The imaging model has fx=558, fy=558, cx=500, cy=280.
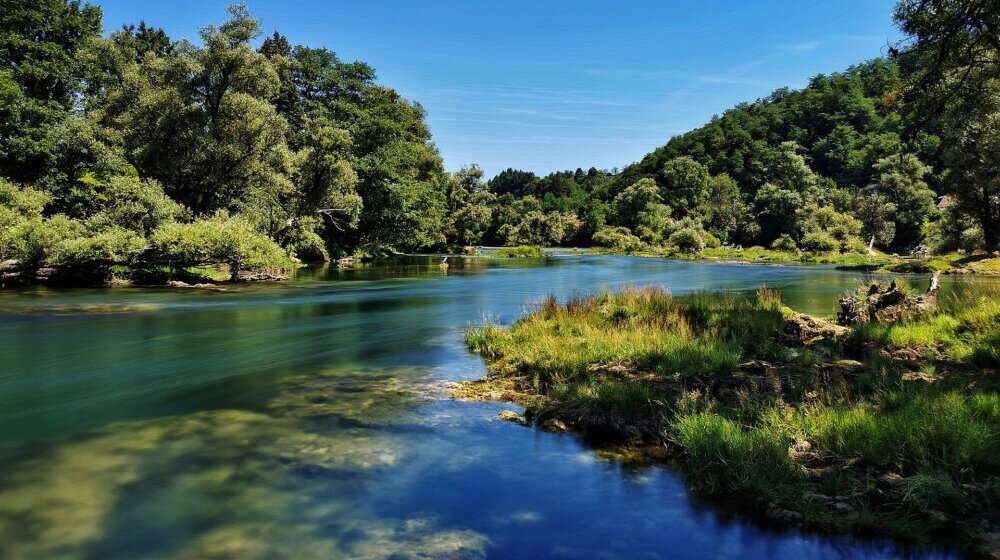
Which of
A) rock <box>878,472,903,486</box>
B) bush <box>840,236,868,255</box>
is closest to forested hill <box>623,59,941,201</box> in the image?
bush <box>840,236,868,255</box>

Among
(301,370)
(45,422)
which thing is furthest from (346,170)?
(45,422)

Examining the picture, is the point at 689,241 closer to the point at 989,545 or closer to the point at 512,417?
the point at 512,417

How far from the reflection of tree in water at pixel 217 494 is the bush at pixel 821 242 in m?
79.1

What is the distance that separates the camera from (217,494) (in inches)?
289

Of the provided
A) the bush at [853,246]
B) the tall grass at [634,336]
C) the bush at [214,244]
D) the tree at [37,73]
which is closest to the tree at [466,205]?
the bush at [853,246]

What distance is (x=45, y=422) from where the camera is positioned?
34.4 ft

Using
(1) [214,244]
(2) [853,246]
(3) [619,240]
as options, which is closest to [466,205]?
(3) [619,240]

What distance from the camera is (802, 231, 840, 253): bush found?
7482 centimetres

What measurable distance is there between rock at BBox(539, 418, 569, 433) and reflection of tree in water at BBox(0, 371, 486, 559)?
2544 mm

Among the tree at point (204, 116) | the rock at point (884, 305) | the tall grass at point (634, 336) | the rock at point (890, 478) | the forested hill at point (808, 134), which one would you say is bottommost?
the rock at point (890, 478)

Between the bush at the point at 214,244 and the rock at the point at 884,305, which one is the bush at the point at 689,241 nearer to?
the bush at the point at 214,244

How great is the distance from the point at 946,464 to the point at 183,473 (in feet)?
32.6

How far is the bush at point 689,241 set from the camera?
89562mm

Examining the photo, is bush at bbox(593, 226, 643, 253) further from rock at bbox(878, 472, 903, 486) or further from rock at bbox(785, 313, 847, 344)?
rock at bbox(878, 472, 903, 486)
